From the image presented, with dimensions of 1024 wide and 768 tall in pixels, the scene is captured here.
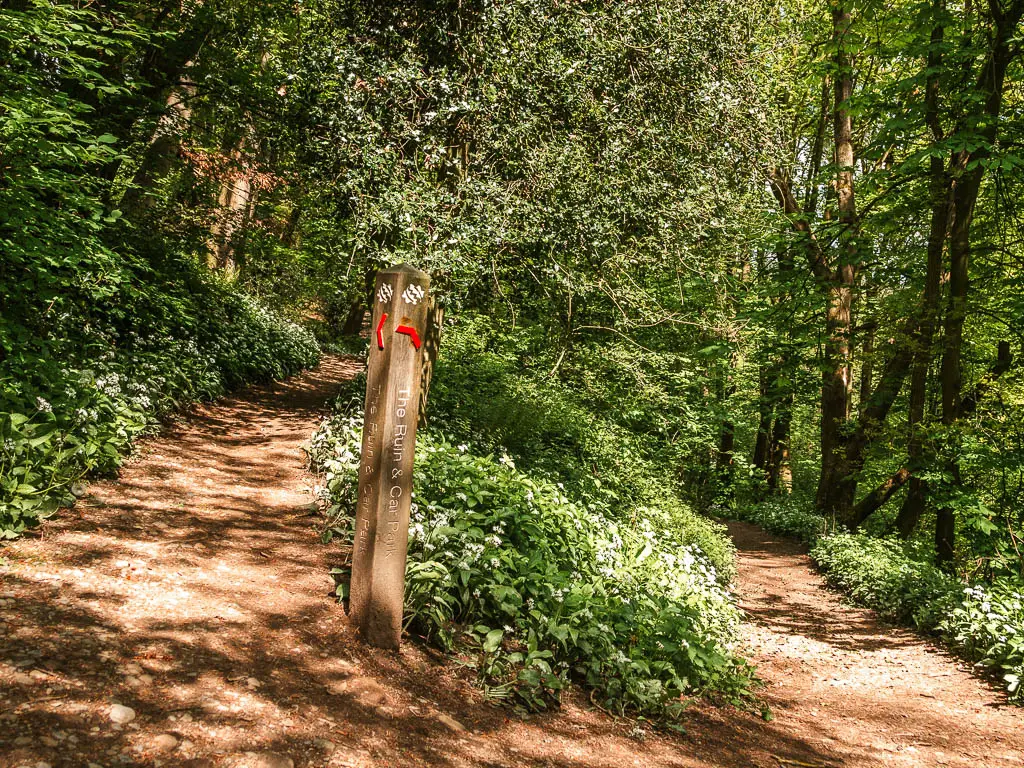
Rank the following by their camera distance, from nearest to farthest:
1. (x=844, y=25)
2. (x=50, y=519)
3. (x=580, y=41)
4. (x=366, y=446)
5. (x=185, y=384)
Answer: (x=366, y=446) < (x=50, y=519) < (x=580, y=41) < (x=185, y=384) < (x=844, y=25)

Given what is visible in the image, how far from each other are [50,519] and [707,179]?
28.3 feet

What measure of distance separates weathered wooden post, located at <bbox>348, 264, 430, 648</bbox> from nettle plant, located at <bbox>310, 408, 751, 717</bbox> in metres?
0.39

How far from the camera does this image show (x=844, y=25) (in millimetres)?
12805

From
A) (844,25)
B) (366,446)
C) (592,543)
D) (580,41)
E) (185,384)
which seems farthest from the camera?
(844,25)

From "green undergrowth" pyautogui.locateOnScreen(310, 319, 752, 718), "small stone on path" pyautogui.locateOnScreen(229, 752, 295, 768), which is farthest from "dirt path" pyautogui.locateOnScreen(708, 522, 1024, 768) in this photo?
"small stone on path" pyautogui.locateOnScreen(229, 752, 295, 768)

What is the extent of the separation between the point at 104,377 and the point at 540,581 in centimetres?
547

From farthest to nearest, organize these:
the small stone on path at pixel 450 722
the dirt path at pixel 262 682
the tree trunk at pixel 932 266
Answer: the tree trunk at pixel 932 266 → the small stone on path at pixel 450 722 → the dirt path at pixel 262 682

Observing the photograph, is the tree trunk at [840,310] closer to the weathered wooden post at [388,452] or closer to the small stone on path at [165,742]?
the weathered wooden post at [388,452]

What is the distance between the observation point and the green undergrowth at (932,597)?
7.20m

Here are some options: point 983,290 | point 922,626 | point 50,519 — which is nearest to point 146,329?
point 50,519

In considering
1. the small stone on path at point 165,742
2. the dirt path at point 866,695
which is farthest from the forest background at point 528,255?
the small stone on path at point 165,742

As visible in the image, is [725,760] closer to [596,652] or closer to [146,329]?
[596,652]

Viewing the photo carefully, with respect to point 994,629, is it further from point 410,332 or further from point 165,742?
point 165,742

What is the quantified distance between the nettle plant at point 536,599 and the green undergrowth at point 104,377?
2201 mm
